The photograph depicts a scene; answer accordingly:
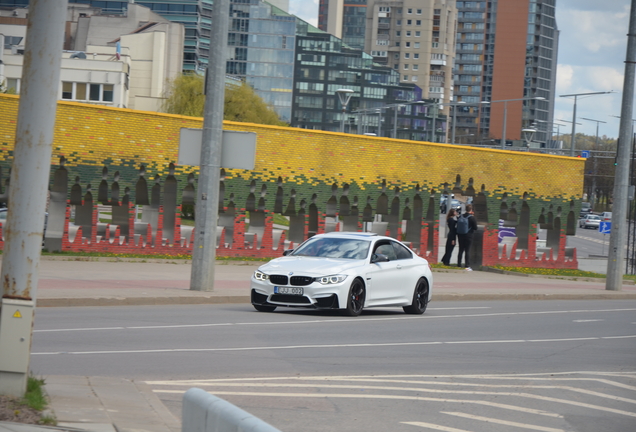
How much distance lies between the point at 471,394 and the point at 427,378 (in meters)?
1.00

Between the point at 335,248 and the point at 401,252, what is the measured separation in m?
1.43

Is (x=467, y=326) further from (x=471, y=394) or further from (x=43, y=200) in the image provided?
(x=43, y=200)

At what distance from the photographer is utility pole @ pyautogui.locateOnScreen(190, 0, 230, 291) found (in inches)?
731

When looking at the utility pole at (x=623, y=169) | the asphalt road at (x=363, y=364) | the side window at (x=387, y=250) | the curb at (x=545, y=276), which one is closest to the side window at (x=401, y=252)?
the side window at (x=387, y=250)

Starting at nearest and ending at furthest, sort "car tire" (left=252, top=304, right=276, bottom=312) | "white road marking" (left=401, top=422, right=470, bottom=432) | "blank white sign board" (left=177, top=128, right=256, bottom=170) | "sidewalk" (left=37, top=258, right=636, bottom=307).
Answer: "white road marking" (left=401, top=422, right=470, bottom=432), "car tire" (left=252, top=304, right=276, bottom=312), "sidewalk" (left=37, top=258, right=636, bottom=307), "blank white sign board" (left=177, top=128, right=256, bottom=170)

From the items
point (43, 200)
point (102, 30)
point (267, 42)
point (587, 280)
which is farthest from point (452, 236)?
point (267, 42)

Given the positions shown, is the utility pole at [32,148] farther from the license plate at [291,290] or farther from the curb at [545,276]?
the curb at [545,276]

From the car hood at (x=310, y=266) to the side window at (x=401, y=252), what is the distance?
1.34m

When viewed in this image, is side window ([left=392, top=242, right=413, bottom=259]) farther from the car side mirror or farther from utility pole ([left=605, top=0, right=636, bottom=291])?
utility pole ([left=605, top=0, right=636, bottom=291])

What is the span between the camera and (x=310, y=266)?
16.3m

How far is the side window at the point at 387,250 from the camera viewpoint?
58.2 ft

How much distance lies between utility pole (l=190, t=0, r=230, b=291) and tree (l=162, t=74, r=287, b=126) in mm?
45989

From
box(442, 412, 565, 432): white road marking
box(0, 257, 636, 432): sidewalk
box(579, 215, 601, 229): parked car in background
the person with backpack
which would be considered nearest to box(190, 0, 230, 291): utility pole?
box(0, 257, 636, 432): sidewalk

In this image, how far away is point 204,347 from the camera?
1175 centimetres
